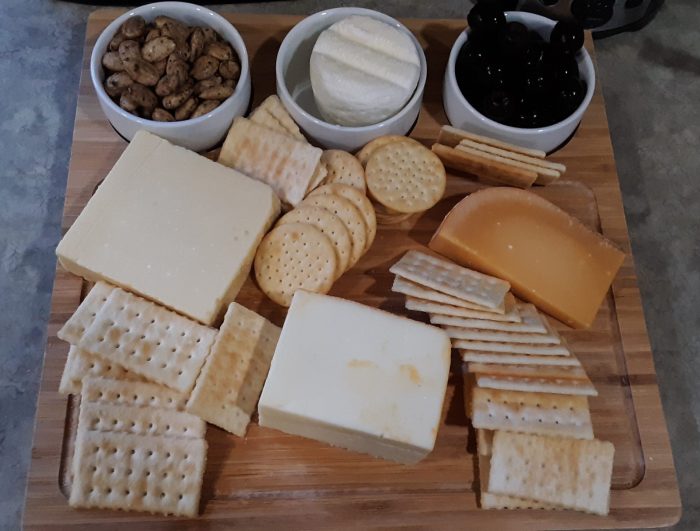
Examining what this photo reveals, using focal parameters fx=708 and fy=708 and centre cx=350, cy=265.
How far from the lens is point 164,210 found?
1134 mm

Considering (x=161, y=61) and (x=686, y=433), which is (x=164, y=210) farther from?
(x=686, y=433)

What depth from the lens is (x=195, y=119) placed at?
3.86ft

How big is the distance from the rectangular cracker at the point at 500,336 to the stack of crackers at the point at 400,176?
0.22 meters

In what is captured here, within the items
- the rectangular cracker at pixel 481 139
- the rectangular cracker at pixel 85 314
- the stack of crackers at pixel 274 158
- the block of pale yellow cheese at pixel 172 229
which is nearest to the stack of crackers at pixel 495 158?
the rectangular cracker at pixel 481 139

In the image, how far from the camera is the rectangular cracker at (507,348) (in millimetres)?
1110

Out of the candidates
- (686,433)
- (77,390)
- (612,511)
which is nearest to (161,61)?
(77,390)

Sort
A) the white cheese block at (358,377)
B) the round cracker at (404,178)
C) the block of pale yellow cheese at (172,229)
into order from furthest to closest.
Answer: the round cracker at (404,178) → the block of pale yellow cheese at (172,229) → the white cheese block at (358,377)

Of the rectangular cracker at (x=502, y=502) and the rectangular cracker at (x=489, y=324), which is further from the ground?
the rectangular cracker at (x=489, y=324)

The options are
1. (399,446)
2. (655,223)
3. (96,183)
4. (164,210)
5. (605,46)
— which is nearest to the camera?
(399,446)

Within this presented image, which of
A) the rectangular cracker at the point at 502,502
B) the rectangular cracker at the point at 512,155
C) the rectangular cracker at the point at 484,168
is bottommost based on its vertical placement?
the rectangular cracker at the point at 502,502

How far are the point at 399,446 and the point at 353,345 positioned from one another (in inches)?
6.1

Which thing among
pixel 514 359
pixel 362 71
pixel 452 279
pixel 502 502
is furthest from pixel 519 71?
pixel 502 502

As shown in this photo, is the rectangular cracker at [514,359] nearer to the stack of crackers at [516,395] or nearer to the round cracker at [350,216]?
the stack of crackers at [516,395]

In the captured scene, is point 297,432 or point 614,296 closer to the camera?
point 297,432
